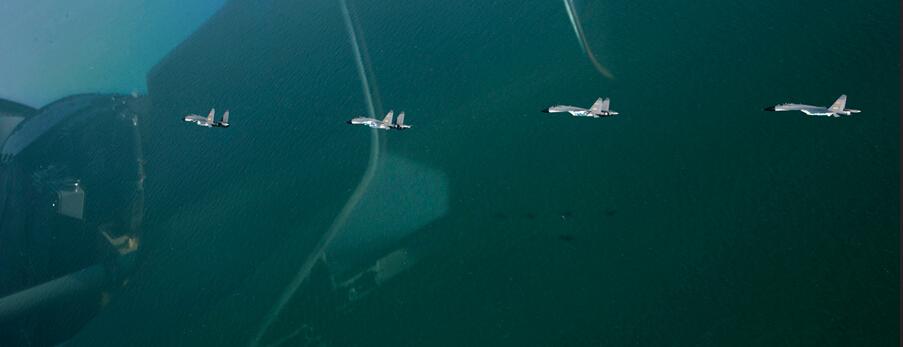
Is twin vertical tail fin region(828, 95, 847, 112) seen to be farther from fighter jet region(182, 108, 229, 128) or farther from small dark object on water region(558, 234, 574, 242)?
fighter jet region(182, 108, 229, 128)

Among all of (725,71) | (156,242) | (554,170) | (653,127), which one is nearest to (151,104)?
(156,242)

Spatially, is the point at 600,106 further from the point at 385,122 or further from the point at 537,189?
the point at 385,122

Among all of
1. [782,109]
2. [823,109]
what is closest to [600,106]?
[782,109]

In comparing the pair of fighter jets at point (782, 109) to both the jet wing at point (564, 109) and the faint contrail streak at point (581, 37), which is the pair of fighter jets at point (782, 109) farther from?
the faint contrail streak at point (581, 37)

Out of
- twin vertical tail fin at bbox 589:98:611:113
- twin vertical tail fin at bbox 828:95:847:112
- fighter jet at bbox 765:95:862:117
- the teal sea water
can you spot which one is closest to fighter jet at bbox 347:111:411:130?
the teal sea water

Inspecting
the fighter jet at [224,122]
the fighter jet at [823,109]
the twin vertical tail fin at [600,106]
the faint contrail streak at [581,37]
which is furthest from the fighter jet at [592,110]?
the fighter jet at [224,122]
